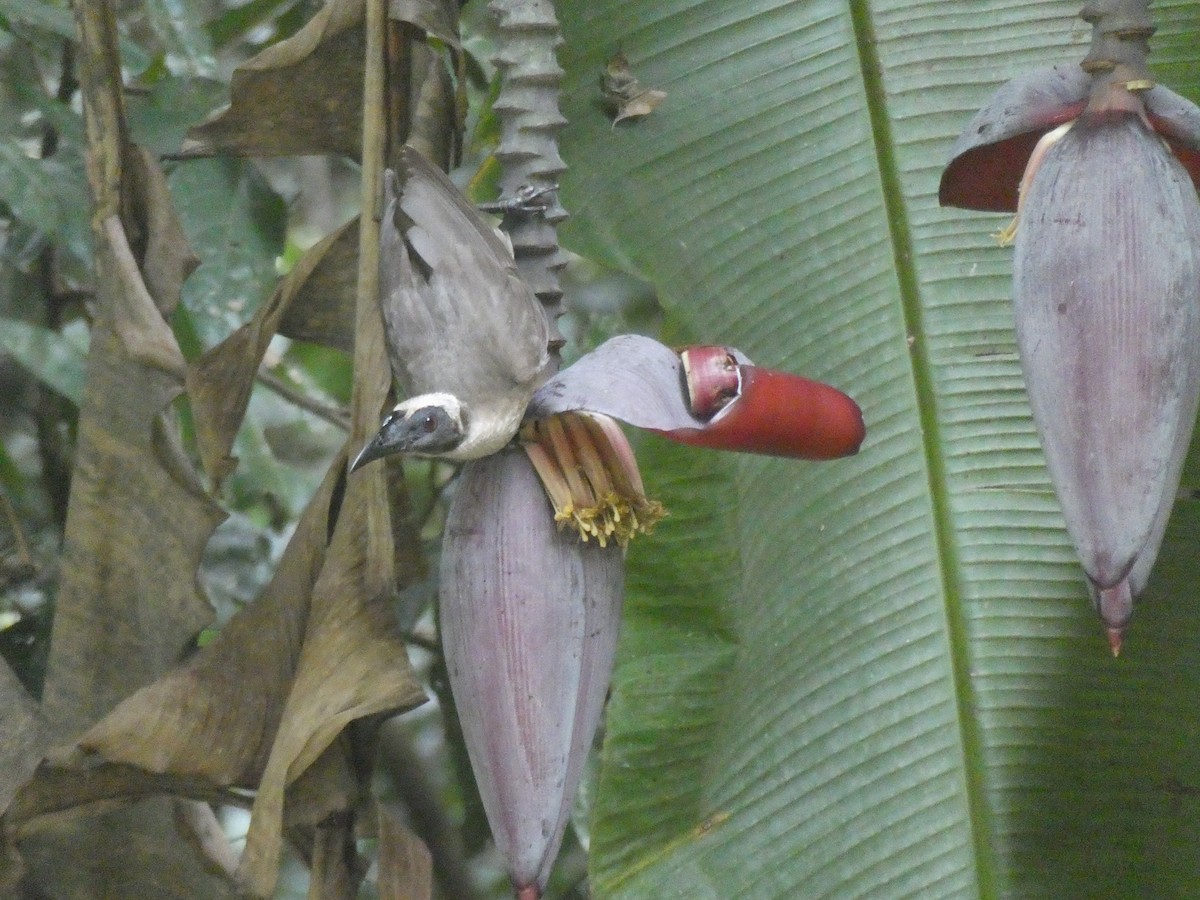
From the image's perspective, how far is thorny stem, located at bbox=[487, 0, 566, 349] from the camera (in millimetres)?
433

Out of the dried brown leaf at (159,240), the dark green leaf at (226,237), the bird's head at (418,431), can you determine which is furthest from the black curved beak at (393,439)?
the dark green leaf at (226,237)

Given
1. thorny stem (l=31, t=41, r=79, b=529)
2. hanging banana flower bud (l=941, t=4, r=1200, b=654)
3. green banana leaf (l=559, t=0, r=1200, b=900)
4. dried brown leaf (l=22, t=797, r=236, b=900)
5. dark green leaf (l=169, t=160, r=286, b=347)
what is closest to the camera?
hanging banana flower bud (l=941, t=4, r=1200, b=654)

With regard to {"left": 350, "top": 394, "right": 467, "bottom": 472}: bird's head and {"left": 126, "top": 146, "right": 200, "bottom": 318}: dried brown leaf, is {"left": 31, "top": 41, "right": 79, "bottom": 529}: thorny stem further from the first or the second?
{"left": 350, "top": 394, "right": 467, "bottom": 472}: bird's head

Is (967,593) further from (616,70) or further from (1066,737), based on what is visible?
(616,70)

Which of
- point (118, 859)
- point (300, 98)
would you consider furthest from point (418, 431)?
point (118, 859)

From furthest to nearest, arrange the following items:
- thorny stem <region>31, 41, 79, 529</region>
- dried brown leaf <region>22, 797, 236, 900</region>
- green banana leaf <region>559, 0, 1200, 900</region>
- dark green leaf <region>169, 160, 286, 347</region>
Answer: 1. thorny stem <region>31, 41, 79, 529</region>
2. dark green leaf <region>169, 160, 286, 347</region>
3. dried brown leaf <region>22, 797, 236, 900</region>
4. green banana leaf <region>559, 0, 1200, 900</region>

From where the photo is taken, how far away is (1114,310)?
0.37 metres

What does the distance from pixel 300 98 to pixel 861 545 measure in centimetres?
34

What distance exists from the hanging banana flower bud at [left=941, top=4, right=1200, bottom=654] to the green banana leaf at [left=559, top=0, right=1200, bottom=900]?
9.3 inches

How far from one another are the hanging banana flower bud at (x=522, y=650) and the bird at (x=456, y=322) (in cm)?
2

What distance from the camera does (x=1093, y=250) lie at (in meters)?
0.38

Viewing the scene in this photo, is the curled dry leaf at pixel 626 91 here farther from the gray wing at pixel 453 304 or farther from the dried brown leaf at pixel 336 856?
the dried brown leaf at pixel 336 856

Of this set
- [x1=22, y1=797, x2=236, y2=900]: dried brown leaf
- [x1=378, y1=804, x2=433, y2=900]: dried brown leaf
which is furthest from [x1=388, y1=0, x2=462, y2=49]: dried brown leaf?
[x1=22, y1=797, x2=236, y2=900]: dried brown leaf

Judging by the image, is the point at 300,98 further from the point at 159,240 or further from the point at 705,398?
the point at 705,398
